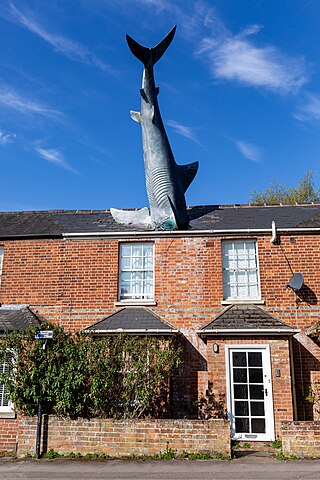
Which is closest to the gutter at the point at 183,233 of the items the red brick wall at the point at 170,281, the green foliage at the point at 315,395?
the red brick wall at the point at 170,281

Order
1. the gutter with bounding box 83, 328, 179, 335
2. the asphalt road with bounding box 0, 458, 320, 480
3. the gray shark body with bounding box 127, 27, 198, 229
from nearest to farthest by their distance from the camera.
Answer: the asphalt road with bounding box 0, 458, 320, 480, the gutter with bounding box 83, 328, 179, 335, the gray shark body with bounding box 127, 27, 198, 229

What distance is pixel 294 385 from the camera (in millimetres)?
12109

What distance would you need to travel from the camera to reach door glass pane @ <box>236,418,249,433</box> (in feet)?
37.3

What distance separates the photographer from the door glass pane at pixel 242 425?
37.3 feet

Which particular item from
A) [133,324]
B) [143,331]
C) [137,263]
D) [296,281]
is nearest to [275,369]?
[296,281]

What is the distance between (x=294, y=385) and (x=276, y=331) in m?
1.76

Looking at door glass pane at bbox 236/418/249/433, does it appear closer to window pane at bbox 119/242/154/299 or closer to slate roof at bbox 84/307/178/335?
slate roof at bbox 84/307/178/335

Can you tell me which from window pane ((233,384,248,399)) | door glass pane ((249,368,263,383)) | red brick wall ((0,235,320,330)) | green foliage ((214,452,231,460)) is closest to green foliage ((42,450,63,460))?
green foliage ((214,452,231,460))

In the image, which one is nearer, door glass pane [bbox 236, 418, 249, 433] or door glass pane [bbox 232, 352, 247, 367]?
door glass pane [bbox 236, 418, 249, 433]

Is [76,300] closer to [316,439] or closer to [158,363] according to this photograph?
[158,363]

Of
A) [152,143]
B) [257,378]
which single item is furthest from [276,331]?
[152,143]

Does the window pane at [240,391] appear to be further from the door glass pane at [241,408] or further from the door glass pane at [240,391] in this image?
the door glass pane at [241,408]

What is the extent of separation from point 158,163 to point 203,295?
509cm

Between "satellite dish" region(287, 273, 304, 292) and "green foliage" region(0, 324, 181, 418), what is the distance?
161 inches
